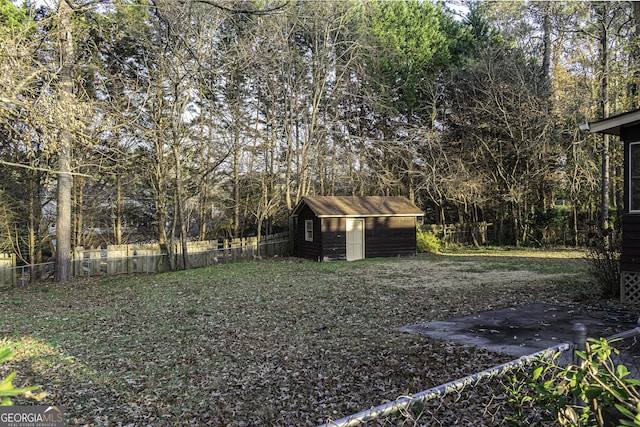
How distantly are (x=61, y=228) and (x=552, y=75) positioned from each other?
967 inches

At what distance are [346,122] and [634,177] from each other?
55.1ft

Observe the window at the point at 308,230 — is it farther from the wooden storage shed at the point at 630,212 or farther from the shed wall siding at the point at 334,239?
the wooden storage shed at the point at 630,212

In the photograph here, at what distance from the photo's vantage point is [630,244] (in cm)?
831

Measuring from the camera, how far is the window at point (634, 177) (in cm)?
830

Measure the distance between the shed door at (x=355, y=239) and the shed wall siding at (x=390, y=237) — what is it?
8.8 inches

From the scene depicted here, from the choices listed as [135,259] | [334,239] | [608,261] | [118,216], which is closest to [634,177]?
[608,261]

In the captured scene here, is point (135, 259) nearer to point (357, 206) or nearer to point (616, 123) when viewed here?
point (357, 206)

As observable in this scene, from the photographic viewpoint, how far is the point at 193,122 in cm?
1864

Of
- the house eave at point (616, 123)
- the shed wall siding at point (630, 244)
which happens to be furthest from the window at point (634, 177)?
the house eave at point (616, 123)

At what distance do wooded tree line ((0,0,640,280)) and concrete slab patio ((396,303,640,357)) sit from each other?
427 inches

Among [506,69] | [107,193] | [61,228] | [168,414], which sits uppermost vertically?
[506,69]

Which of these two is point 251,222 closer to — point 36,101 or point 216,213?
point 216,213

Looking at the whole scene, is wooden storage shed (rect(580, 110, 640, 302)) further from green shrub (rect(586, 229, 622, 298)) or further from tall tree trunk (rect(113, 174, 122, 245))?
tall tree trunk (rect(113, 174, 122, 245))

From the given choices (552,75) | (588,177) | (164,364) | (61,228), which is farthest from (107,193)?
(552,75)
